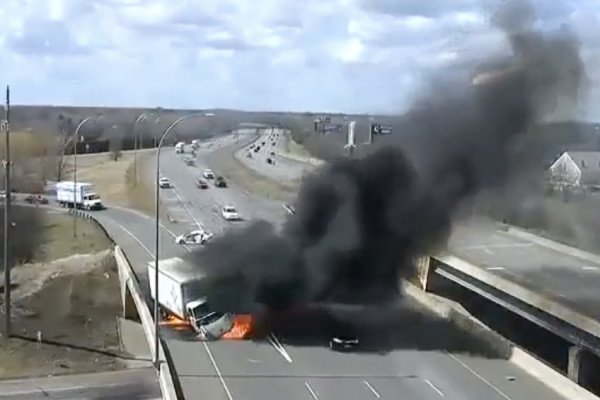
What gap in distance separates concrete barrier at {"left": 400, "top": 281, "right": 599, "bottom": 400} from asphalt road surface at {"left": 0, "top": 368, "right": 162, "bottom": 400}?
10.3 meters

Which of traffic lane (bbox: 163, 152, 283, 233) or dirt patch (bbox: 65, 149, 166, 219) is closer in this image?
traffic lane (bbox: 163, 152, 283, 233)

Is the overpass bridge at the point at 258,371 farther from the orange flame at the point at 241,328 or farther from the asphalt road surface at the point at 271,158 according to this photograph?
the asphalt road surface at the point at 271,158

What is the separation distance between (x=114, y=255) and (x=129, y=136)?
3009 centimetres

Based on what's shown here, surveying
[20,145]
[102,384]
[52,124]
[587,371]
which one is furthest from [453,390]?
[52,124]

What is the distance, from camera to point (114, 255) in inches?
1874

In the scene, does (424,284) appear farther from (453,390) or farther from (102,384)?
(102,384)

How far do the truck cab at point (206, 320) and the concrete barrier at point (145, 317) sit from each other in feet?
4.80

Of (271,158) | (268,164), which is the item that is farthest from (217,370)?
(271,158)

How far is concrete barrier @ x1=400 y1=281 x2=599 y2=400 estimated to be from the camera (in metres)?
24.7

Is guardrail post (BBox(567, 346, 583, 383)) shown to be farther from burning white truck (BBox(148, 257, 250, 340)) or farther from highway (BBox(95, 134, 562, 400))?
burning white truck (BBox(148, 257, 250, 340))

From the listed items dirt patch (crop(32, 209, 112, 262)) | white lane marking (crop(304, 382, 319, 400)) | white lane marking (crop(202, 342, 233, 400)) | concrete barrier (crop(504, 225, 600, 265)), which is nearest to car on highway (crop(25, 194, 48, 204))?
dirt patch (crop(32, 209, 112, 262))

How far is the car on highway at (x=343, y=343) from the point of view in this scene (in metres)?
28.8

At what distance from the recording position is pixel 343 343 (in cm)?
2898

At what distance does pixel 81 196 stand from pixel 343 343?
41913 millimetres
